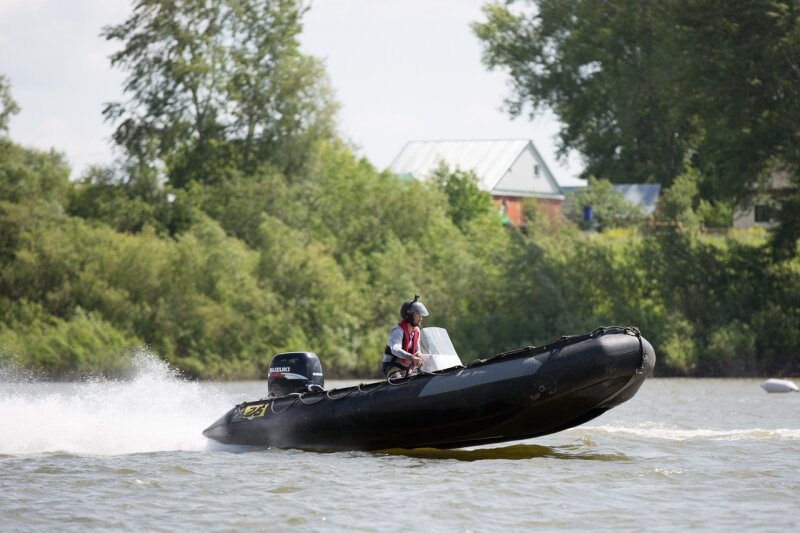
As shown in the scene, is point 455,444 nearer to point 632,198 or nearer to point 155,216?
point 155,216

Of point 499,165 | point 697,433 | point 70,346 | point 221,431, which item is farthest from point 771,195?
point 499,165

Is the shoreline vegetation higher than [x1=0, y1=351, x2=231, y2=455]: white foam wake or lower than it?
higher

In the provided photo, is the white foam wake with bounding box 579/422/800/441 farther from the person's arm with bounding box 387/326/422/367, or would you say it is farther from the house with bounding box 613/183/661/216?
the house with bounding box 613/183/661/216

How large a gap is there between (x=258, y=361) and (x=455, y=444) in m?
21.0

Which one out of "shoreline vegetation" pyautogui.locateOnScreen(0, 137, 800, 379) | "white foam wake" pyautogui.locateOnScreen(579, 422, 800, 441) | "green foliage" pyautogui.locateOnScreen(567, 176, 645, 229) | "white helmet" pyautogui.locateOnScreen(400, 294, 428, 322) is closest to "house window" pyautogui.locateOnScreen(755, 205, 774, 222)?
"shoreline vegetation" pyautogui.locateOnScreen(0, 137, 800, 379)

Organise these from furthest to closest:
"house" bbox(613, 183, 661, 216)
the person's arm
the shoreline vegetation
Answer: "house" bbox(613, 183, 661, 216) → the shoreline vegetation → the person's arm

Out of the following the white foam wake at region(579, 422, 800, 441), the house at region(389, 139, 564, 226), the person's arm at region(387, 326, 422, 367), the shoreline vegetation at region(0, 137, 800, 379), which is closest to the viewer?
the person's arm at region(387, 326, 422, 367)

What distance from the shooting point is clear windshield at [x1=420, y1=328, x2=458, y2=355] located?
54.6ft

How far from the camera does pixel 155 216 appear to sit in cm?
4597

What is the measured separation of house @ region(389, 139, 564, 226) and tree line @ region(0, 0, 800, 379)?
70.3ft

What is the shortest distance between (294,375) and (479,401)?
2.70 metres

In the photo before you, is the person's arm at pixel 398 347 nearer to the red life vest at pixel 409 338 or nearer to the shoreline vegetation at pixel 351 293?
the red life vest at pixel 409 338

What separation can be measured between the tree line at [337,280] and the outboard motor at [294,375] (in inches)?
734

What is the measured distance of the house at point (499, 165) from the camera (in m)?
66.9
